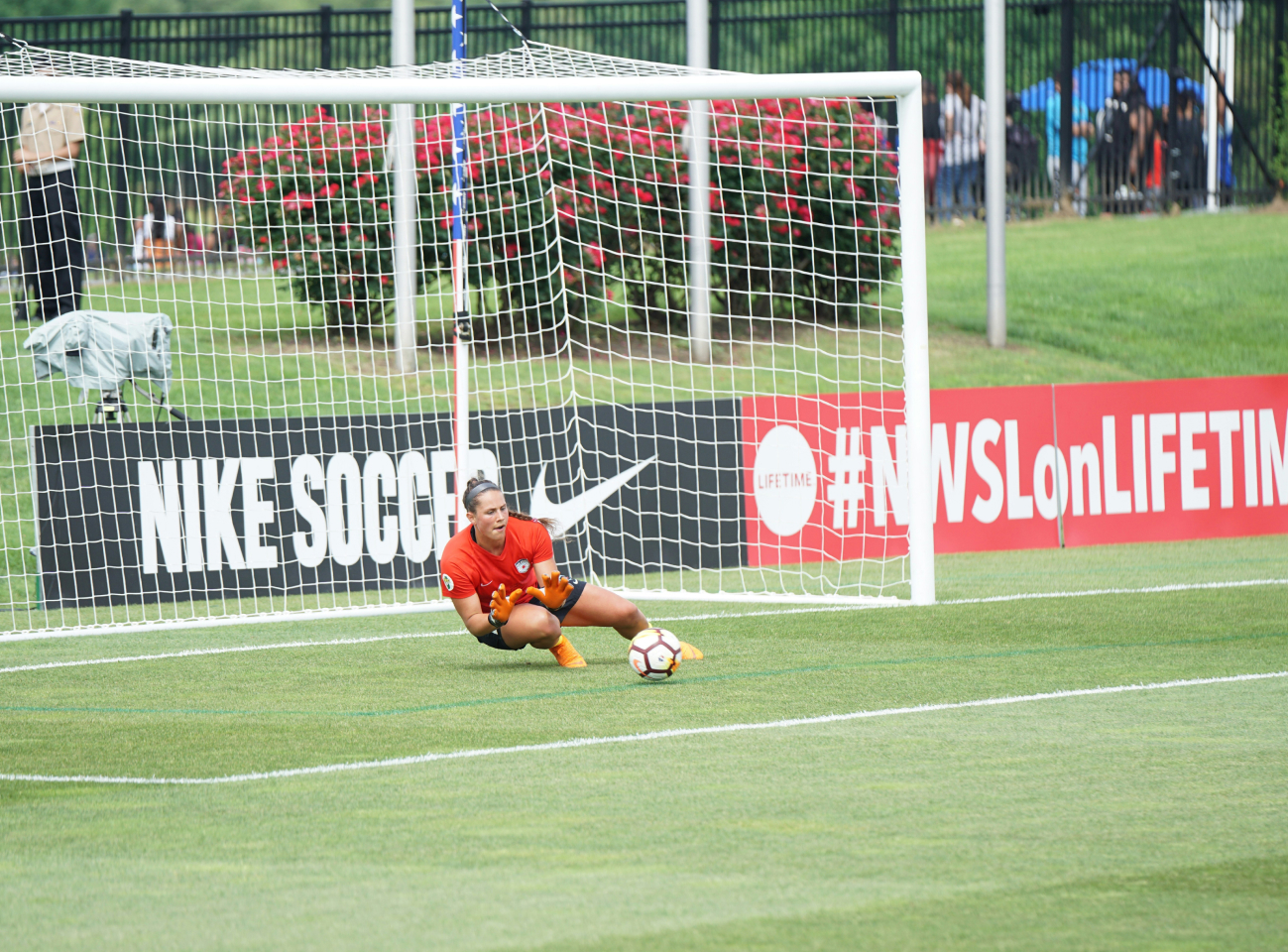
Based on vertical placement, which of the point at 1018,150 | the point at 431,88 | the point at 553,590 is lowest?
the point at 553,590

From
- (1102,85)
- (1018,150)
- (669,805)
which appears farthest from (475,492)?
(1102,85)

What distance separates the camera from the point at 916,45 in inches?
1009

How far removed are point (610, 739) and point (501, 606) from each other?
1995mm

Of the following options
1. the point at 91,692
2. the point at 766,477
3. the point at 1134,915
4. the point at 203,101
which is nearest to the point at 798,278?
the point at 766,477

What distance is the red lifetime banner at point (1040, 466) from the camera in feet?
46.4

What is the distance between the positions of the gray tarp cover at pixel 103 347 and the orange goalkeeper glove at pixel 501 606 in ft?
14.7

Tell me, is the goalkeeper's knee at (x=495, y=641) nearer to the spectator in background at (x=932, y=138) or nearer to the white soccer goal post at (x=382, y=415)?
the white soccer goal post at (x=382, y=415)

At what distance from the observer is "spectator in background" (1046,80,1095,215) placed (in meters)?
27.2

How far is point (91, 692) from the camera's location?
29.6 feet

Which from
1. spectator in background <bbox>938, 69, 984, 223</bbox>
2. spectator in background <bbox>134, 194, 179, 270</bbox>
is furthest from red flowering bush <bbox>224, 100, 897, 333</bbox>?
spectator in background <bbox>938, 69, 984, 223</bbox>

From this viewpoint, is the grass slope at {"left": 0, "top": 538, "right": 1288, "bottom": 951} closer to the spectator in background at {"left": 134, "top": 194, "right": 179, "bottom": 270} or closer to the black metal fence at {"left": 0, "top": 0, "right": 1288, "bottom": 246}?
the spectator in background at {"left": 134, "top": 194, "right": 179, "bottom": 270}

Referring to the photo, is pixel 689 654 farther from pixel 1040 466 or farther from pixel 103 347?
pixel 1040 466

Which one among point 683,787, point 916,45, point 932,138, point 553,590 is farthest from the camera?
point 932,138

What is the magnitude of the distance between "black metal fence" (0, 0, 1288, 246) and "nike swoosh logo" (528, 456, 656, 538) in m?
10.7
